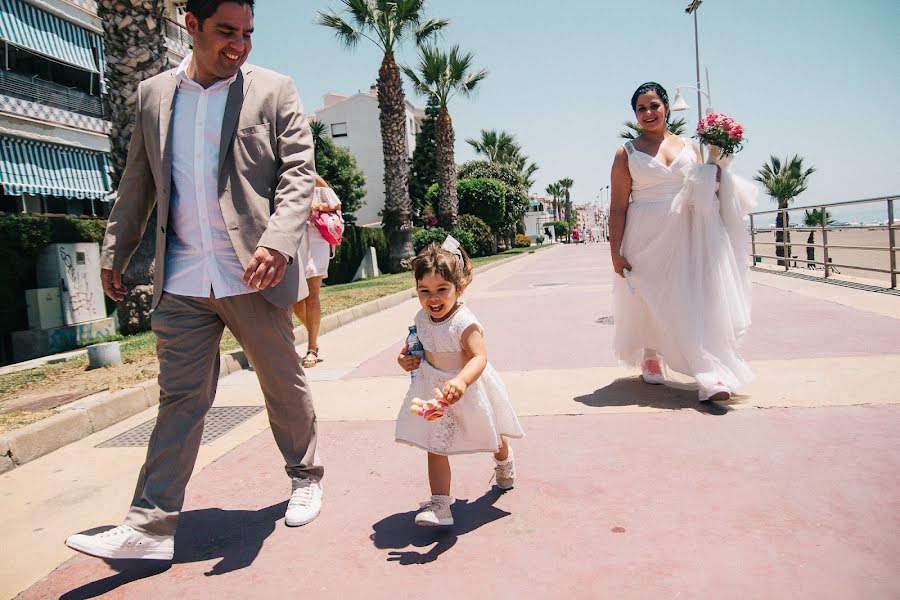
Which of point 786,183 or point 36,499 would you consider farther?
point 786,183

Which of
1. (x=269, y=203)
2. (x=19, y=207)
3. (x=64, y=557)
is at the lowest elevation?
(x=64, y=557)

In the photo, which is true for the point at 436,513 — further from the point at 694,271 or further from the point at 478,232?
the point at 478,232

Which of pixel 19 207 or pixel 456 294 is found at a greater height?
pixel 19 207

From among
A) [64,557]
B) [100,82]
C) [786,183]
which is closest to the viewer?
[64,557]

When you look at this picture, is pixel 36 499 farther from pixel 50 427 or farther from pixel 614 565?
pixel 614 565

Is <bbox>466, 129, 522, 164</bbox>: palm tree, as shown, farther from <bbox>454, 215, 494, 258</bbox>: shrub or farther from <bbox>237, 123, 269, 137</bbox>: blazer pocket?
<bbox>237, 123, 269, 137</bbox>: blazer pocket

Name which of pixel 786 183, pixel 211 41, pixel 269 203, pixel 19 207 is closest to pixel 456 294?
pixel 269 203

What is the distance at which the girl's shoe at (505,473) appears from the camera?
3238 mm

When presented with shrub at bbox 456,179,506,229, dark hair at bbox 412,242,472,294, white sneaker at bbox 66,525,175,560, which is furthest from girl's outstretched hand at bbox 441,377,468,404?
shrub at bbox 456,179,506,229

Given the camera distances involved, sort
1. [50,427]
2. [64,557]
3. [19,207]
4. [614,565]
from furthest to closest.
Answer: [19,207], [50,427], [64,557], [614,565]

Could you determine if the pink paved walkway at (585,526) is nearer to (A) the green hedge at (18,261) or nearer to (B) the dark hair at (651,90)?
(B) the dark hair at (651,90)

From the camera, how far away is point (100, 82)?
26.1m

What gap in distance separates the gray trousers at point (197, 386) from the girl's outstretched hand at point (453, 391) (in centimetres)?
78

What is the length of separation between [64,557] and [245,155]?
5.95 ft
